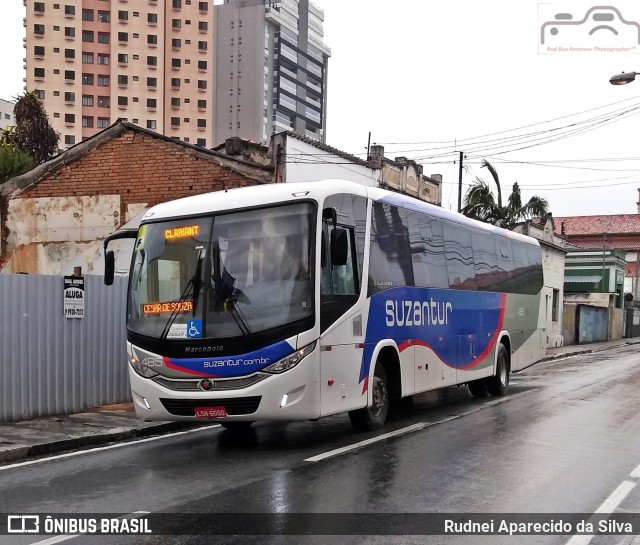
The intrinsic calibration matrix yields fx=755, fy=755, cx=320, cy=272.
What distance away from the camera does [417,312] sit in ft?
38.1

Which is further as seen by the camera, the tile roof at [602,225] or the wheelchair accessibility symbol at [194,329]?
the tile roof at [602,225]

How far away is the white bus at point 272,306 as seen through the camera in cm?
870

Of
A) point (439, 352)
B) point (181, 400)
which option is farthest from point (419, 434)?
point (181, 400)

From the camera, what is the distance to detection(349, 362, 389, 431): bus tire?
10.2 metres

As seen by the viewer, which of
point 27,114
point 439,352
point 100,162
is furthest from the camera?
point 27,114

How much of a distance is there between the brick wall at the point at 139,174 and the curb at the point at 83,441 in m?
9.32

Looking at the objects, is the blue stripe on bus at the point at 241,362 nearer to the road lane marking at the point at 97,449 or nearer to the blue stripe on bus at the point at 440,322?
the blue stripe on bus at the point at 440,322

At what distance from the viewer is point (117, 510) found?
6289mm

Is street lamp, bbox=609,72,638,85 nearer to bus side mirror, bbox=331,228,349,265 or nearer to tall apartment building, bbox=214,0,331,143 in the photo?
bus side mirror, bbox=331,228,349,265

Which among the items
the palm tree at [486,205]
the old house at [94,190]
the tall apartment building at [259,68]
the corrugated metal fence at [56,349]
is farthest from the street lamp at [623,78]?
the tall apartment building at [259,68]

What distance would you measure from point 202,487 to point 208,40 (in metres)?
121

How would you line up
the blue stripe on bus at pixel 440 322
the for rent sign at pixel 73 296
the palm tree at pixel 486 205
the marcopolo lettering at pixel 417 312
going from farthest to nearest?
the palm tree at pixel 486 205, the for rent sign at pixel 73 296, the marcopolo lettering at pixel 417 312, the blue stripe on bus at pixel 440 322

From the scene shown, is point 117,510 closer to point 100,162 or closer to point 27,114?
point 100,162

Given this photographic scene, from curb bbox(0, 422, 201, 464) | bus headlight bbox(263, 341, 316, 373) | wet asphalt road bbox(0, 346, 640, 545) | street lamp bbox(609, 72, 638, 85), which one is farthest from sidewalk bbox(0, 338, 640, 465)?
street lamp bbox(609, 72, 638, 85)
